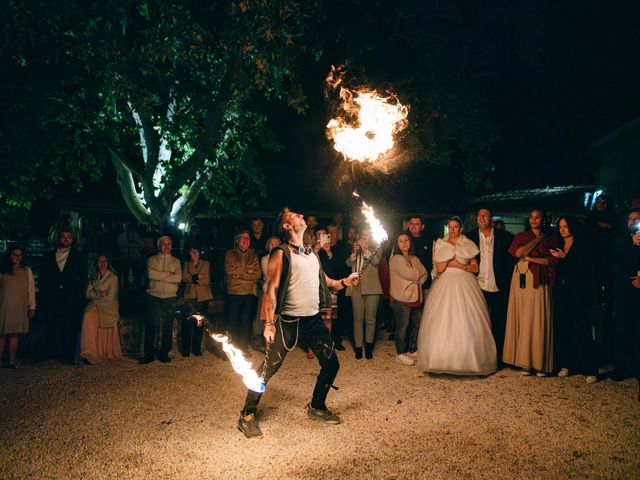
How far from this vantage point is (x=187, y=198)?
55.5ft

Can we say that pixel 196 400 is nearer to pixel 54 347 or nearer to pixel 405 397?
pixel 405 397

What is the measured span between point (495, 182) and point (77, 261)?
21.7m

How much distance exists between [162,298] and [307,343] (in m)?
3.82

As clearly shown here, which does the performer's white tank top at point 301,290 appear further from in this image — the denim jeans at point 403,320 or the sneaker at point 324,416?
the denim jeans at point 403,320

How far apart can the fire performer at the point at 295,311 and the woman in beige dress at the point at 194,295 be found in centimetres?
367

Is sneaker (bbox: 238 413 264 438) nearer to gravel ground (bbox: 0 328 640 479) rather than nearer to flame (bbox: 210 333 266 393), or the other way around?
gravel ground (bbox: 0 328 640 479)

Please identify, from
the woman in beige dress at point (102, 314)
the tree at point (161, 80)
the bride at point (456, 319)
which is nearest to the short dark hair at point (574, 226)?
the bride at point (456, 319)

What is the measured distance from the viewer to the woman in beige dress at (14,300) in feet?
25.2

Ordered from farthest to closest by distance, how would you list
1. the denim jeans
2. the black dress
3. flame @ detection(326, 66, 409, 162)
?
flame @ detection(326, 66, 409, 162)
the denim jeans
the black dress

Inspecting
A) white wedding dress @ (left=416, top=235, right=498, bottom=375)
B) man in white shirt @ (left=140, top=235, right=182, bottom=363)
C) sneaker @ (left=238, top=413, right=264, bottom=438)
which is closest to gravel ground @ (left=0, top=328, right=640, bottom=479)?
sneaker @ (left=238, top=413, right=264, bottom=438)

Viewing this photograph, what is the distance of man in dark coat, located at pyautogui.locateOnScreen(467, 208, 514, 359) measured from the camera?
7777 millimetres

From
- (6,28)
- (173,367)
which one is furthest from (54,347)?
(6,28)

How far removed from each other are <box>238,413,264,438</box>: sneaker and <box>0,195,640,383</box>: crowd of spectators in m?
2.84

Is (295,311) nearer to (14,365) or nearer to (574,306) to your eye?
(574,306)
